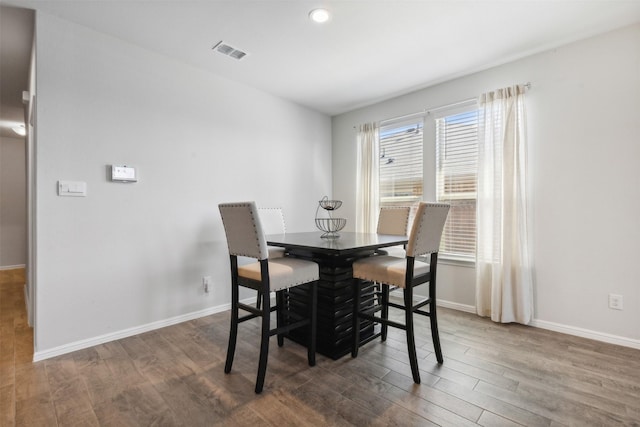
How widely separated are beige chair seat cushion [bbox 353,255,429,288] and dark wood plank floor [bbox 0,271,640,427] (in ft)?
1.95

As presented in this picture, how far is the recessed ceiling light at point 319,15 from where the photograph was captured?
2.18 metres

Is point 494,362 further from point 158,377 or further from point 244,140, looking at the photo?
point 244,140

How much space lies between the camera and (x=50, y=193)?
7.21ft

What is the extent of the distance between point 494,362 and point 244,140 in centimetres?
314

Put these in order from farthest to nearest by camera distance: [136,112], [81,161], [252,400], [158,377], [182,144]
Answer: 1. [182,144]
2. [136,112]
3. [81,161]
4. [158,377]
5. [252,400]

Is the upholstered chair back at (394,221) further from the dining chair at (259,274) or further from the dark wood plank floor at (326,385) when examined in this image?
the dining chair at (259,274)

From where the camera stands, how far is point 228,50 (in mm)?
2725

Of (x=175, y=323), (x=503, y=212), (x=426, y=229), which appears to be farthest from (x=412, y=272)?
(x=175, y=323)

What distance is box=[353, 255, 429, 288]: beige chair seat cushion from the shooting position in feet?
6.38

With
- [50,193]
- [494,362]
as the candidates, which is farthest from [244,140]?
[494,362]

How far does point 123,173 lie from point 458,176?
3295 millimetres

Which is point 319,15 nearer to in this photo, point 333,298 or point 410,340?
point 333,298

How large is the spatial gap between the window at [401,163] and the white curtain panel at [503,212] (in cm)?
74

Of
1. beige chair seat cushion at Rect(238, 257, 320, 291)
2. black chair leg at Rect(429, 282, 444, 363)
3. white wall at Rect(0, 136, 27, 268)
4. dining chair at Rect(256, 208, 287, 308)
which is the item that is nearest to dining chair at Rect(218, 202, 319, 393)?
beige chair seat cushion at Rect(238, 257, 320, 291)
